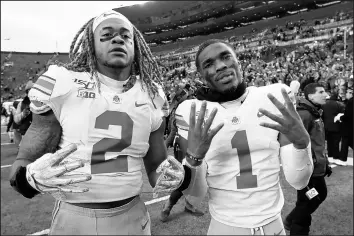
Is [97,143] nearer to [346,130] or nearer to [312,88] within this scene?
[312,88]

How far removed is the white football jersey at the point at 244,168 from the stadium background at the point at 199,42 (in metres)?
0.85

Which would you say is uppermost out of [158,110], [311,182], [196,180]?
[158,110]

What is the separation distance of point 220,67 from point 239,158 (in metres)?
0.51

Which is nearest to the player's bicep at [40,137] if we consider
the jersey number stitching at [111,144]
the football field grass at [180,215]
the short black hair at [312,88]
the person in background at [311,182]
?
the jersey number stitching at [111,144]

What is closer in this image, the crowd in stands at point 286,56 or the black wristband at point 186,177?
the black wristband at point 186,177

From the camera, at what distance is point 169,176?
143 cm

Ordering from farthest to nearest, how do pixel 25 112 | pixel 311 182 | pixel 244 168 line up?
pixel 25 112, pixel 311 182, pixel 244 168

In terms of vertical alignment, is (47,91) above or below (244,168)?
above

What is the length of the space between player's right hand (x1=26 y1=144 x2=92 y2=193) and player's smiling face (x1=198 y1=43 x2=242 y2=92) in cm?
84

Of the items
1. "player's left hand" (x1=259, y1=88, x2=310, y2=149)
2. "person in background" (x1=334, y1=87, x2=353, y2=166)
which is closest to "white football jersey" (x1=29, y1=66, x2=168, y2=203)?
"player's left hand" (x1=259, y1=88, x2=310, y2=149)

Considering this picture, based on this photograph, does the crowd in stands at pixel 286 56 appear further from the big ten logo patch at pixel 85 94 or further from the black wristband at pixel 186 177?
the big ten logo patch at pixel 85 94

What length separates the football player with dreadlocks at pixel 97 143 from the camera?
138cm

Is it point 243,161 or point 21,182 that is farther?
point 243,161

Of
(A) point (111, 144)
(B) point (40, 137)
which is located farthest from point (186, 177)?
(B) point (40, 137)
